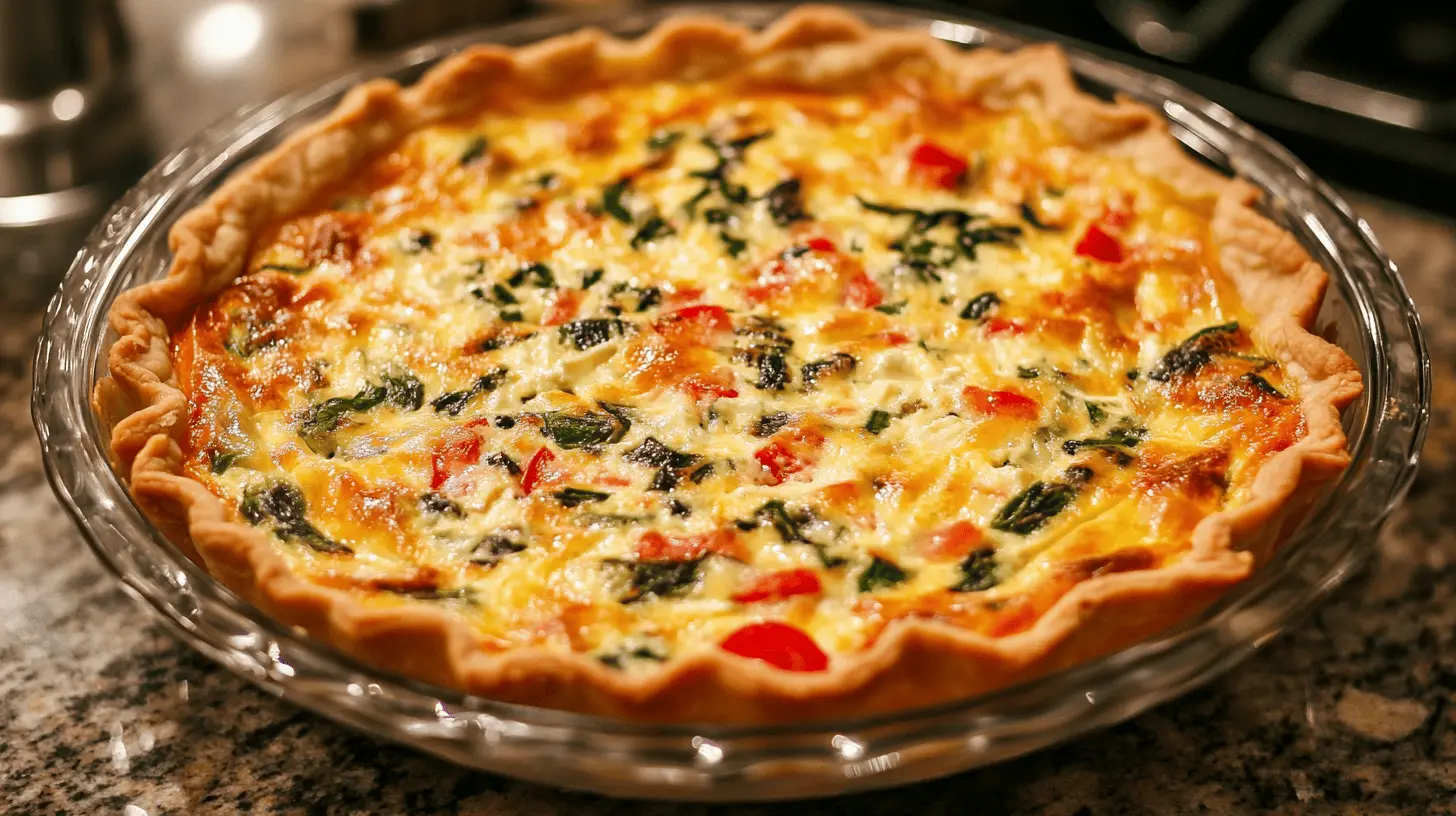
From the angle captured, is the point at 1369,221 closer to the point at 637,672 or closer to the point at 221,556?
the point at 637,672

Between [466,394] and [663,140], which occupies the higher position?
[663,140]

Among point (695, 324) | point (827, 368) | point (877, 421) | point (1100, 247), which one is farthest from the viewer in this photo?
point (1100, 247)

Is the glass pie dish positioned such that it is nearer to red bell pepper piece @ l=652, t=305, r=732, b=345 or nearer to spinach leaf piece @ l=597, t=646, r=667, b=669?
spinach leaf piece @ l=597, t=646, r=667, b=669

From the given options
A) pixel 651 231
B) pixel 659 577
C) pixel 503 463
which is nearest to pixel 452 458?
pixel 503 463

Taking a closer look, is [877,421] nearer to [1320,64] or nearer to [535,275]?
[535,275]

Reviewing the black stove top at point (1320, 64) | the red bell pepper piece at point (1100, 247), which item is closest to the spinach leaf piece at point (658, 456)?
the red bell pepper piece at point (1100, 247)

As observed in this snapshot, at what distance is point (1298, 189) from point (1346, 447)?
85 cm

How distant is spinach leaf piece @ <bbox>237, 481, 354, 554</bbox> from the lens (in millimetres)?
2268

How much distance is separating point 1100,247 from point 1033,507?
2.88ft

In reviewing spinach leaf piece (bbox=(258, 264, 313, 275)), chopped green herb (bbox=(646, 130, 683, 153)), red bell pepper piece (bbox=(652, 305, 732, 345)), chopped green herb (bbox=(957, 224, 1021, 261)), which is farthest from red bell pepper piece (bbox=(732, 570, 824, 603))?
chopped green herb (bbox=(646, 130, 683, 153))

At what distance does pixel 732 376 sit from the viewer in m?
2.62

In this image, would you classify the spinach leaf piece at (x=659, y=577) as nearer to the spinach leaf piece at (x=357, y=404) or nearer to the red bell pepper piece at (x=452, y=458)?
the red bell pepper piece at (x=452, y=458)

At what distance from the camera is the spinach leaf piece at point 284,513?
227 centimetres

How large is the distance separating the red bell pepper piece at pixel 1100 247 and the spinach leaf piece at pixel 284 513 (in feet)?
5.64
